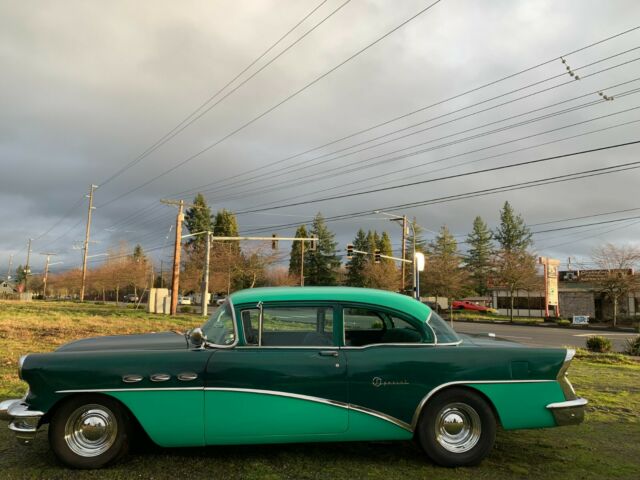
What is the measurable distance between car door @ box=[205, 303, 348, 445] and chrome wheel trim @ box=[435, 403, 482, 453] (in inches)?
33.0

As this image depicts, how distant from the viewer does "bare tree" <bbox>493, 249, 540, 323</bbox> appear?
150ft

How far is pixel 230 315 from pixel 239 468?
1.23 m

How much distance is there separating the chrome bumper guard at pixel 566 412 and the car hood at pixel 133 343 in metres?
3.21

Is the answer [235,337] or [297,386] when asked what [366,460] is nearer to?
[297,386]

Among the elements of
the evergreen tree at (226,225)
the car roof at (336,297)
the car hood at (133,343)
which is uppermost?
the evergreen tree at (226,225)

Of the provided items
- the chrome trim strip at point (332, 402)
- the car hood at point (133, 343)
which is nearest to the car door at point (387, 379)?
the chrome trim strip at point (332, 402)

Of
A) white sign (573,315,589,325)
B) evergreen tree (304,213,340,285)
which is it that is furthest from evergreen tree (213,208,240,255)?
white sign (573,315,589,325)

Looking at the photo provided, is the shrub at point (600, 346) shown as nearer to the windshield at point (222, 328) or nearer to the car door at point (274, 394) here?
the car door at point (274, 394)

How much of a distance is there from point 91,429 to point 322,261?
8671 cm

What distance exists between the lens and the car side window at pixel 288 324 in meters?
4.30

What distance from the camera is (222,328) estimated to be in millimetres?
4359

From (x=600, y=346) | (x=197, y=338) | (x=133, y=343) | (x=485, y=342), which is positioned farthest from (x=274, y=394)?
(x=600, y=346)

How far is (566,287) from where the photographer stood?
55.1 m

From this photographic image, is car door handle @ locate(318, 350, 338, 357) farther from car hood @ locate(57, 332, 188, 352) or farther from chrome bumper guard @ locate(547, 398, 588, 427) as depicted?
chrome bumper guard @ locate(547, 398, 588, 427)
